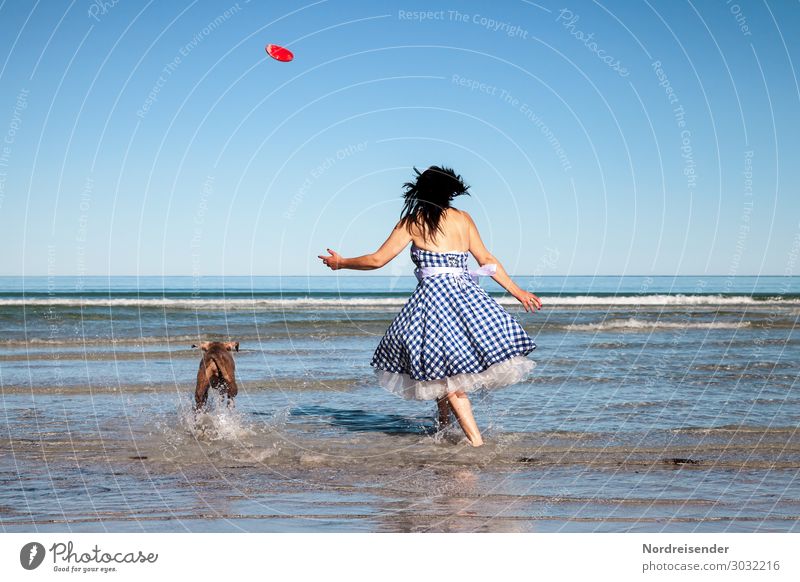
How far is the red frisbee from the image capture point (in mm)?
8320

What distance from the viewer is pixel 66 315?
26109 mm

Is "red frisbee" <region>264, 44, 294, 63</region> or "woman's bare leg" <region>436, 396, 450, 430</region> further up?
"red frisbee" <region>264, 44, 294, 63</region>

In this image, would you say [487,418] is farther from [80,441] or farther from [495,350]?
[80,441]

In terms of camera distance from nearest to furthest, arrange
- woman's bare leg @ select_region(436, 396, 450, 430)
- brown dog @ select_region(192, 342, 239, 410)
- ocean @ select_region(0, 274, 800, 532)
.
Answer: ocean @ select_region(0, 274, 800, 532) → woman's bare leg @ select_region(436, 396, 450, 430) → brown dog @ select_region(192, 342, 239, 410)

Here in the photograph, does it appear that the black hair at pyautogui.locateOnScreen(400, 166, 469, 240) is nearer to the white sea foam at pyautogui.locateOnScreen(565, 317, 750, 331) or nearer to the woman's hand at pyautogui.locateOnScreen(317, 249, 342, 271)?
the woman's hand at pyautogui.locateOnScreen(317, 249, 342, 271)

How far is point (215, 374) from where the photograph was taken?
28.4 feet

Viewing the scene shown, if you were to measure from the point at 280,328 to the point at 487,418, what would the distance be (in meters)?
14.8

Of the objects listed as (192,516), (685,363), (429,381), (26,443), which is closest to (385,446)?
(429,381)

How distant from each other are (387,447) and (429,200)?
230 centimetres

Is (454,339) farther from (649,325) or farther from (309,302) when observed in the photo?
(309,302)

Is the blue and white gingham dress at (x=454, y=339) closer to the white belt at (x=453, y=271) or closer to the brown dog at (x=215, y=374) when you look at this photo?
the white belt at (x=453, y=271)

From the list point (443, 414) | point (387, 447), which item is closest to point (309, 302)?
point (443, 414)

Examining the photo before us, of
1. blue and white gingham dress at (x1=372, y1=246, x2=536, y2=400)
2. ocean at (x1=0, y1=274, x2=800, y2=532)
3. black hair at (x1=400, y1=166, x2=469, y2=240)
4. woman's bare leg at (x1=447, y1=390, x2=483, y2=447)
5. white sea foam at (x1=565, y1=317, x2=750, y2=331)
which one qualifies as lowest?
ocean at (x1=0, y1=274, x2=800, y2=532)

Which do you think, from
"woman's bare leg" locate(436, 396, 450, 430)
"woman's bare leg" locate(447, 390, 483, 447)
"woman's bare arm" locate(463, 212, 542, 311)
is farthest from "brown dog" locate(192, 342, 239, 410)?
"woman's bare arm" locate(463, 212, 542, 311)
